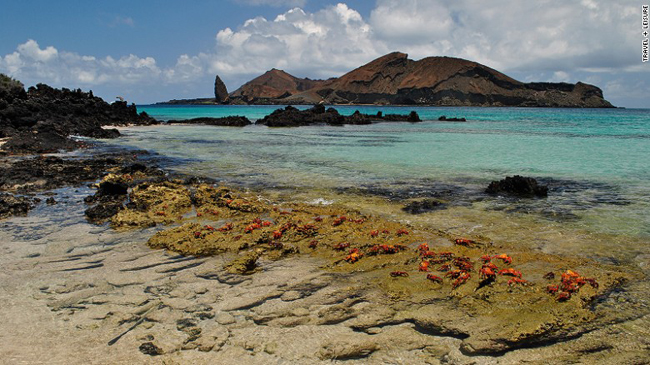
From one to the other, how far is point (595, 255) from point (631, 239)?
65.6 inches

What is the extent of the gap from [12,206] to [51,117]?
32.1 meters

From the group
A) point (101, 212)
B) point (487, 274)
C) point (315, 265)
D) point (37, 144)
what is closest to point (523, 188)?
point (487, 274)

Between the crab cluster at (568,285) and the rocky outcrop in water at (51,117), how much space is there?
86.0 ft

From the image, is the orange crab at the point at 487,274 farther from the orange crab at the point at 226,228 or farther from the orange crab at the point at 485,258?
the orange crab at the point at 226,228

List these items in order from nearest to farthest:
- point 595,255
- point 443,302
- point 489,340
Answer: point 489,340, point 443,302, point 595,255

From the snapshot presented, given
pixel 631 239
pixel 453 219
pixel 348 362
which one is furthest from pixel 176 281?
pixel 631 239

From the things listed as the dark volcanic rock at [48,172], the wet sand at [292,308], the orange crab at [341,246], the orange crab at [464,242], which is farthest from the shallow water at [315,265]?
the dark volcanic rock at [48,172]

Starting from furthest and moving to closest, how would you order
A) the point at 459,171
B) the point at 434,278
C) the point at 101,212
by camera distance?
the point at 459,171 < the point at 101,212 < the point at 434,278

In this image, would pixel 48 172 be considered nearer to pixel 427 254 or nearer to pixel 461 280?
pixel 427 254

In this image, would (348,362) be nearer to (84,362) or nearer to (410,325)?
(410,325)

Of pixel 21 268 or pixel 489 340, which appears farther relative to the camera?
pixel 21 268

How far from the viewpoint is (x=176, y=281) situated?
6312 mm

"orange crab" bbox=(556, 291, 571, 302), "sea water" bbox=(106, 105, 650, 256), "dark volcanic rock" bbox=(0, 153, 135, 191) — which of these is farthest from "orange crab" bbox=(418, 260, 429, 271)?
"dark volcanic rock" bbox=(0, 153, 135, 191)

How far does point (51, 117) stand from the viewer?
36188 mm
